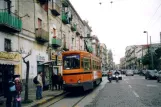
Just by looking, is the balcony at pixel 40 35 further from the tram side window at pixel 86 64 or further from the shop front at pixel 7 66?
the tram side window at pixel 86 64

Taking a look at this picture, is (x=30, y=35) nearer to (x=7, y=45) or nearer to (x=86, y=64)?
(x=7, y=45)

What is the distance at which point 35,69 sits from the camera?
25094 mm

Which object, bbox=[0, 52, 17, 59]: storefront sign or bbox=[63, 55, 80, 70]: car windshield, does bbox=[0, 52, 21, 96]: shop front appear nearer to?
bbox=[0, 52, 17, 59]: storefront sign

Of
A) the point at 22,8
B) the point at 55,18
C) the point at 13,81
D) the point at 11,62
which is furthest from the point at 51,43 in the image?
the point at 13,81

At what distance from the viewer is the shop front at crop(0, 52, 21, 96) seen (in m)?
17.7

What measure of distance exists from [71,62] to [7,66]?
15.9 feet

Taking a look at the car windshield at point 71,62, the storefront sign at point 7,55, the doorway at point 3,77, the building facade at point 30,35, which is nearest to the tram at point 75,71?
the car windshield at point 71,62

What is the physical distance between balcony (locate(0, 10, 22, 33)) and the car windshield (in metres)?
4.35

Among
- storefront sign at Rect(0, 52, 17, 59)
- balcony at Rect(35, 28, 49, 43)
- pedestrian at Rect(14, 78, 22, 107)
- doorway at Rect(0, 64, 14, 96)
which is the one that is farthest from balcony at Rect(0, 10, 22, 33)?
pedestrian at Rect(14, 78, 22, 107)

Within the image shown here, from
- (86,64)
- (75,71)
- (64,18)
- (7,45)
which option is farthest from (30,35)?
(64,18)

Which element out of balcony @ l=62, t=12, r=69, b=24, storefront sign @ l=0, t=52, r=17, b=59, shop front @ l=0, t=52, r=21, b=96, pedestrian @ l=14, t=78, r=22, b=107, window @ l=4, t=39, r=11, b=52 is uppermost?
balcony @ l=62, t=12, r=69, b=24

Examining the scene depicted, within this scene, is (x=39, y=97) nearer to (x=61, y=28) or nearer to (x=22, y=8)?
(x=22, y=8)

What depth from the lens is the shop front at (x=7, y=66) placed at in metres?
17.7

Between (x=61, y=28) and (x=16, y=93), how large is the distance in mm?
24880
